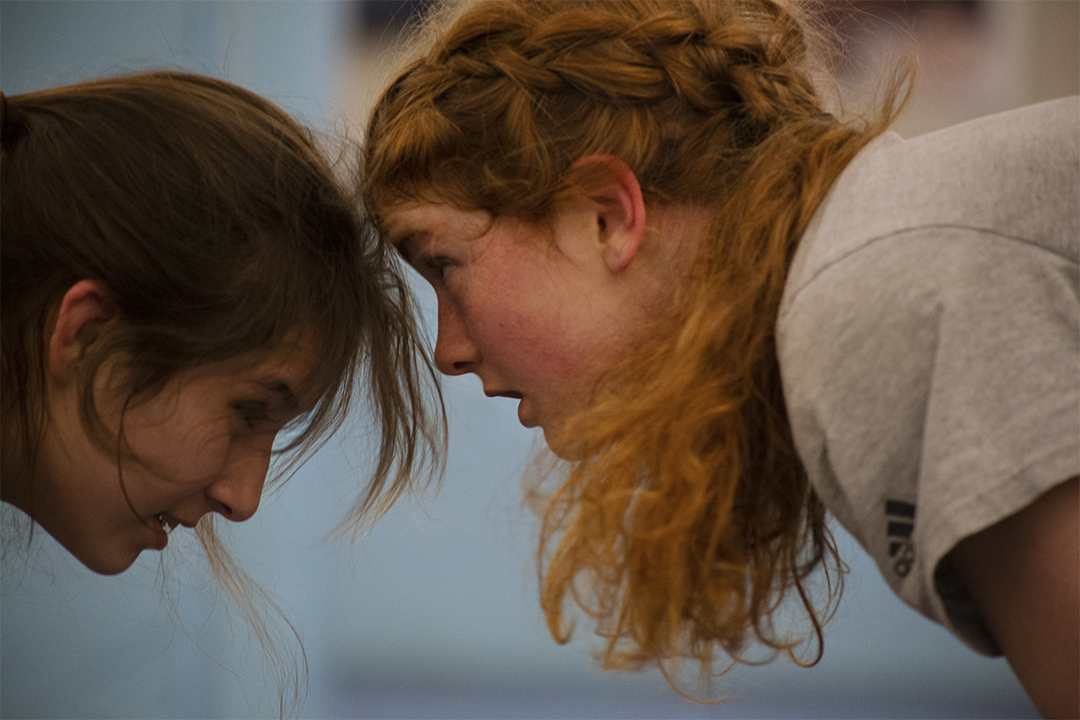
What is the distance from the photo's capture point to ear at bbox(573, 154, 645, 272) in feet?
2.38

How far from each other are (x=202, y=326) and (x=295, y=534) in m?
1.04

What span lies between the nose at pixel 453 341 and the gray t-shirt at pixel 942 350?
0.32 meters

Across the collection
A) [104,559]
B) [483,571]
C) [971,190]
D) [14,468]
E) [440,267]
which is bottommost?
[483,571]

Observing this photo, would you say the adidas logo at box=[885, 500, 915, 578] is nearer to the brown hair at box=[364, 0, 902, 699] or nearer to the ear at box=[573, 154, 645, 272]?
the brown hair at box=[364, 0, 902, 699]

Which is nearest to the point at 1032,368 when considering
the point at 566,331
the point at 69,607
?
the point at 566,331

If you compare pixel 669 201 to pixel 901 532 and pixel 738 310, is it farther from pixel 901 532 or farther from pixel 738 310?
pixel 901 532

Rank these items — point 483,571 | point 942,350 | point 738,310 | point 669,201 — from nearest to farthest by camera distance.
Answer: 1. point 942,350
2. point 738,310
3. point 669,201
4. point 483,571

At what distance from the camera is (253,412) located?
793mm

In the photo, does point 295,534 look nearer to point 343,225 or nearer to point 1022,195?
point 343,225

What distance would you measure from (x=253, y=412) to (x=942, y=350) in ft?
1.83

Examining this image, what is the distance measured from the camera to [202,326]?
73 cm

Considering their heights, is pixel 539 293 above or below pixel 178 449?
above

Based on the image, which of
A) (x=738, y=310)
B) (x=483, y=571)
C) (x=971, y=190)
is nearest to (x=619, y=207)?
(x=738, y=310)

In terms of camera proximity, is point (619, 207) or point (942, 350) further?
point (619, 207)
